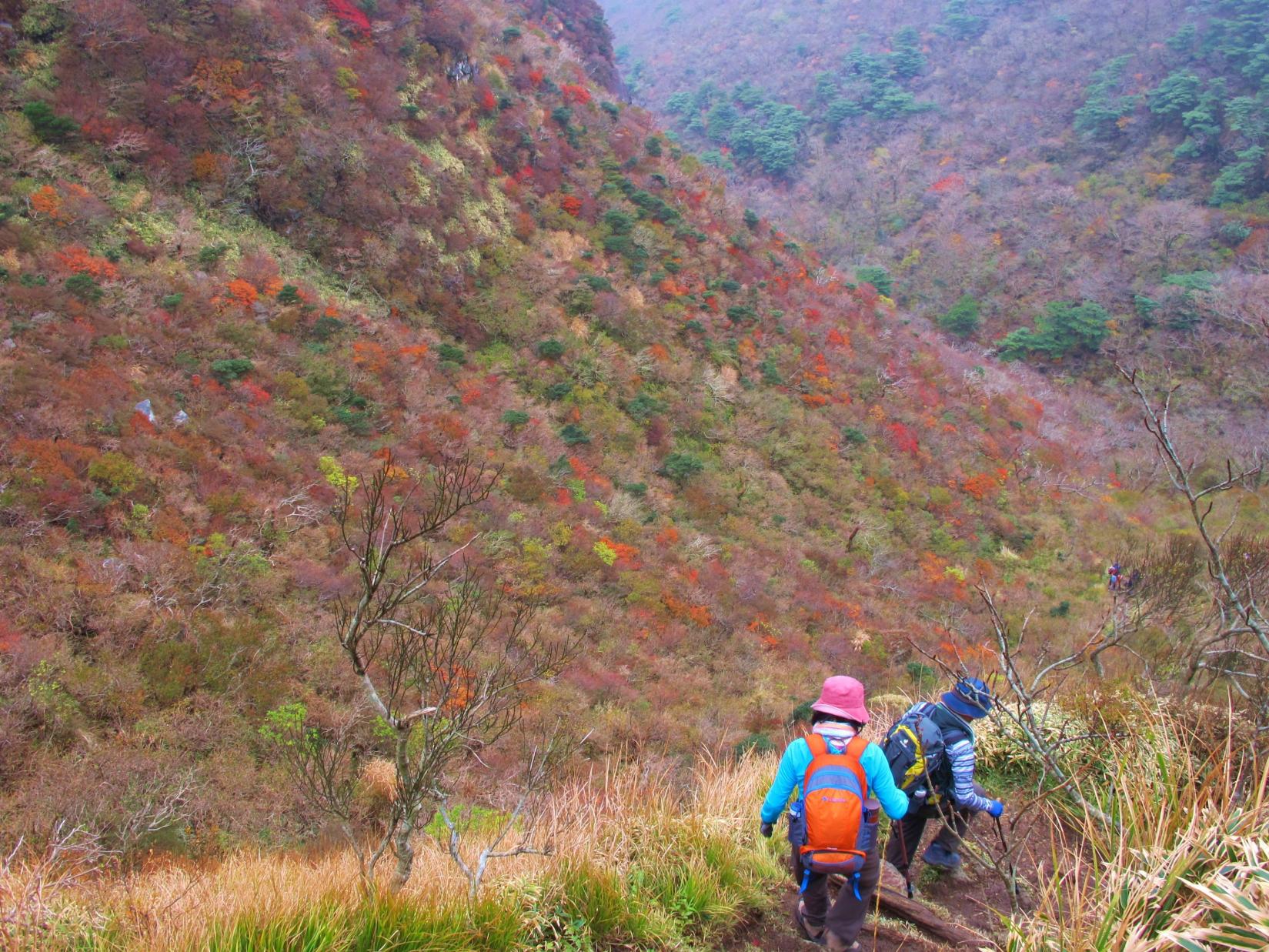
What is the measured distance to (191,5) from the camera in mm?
13438

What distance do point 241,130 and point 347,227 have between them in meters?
2.51

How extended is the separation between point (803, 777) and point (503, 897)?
1338 mm

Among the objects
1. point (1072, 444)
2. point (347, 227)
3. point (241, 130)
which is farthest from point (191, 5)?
point (1072, 444)

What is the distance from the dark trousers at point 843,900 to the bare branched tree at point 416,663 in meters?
1.34

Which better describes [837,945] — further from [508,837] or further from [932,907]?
Answer: [508,837]

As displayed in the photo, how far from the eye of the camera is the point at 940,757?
365 cm

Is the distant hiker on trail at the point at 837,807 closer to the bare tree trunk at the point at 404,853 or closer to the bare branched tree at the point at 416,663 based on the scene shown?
the bare branched tree at the point at 416,663

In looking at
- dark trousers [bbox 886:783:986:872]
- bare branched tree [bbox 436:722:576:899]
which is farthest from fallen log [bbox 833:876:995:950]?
bare branched tree [bbox 436:722:576:899]

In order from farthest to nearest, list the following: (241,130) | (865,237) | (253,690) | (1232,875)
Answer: (865,237) → (241,130) → (253,690) → (1232,875)

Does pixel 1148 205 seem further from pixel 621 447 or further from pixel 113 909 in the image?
pixel 113 909

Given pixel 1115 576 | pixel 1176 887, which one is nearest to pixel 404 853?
pixel 1176 887

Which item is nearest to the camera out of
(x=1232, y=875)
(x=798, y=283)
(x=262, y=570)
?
(x=1232, y=875)

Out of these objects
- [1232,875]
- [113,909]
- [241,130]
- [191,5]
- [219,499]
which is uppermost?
[191,5]

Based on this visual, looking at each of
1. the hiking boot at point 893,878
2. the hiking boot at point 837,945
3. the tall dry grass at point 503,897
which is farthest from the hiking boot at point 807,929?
the hiking boot at point 893,878
